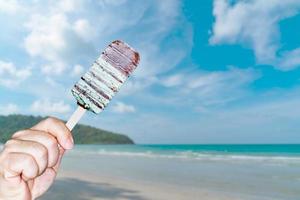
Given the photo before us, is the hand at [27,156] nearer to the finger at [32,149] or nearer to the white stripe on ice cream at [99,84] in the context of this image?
the finger at [32,149]

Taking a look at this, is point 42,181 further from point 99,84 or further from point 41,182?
point 99,84

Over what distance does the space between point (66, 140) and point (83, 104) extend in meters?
0.23

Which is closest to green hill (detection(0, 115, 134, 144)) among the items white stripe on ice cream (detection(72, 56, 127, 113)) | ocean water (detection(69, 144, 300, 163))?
ocean water (detection(69, 144, 300, 163))

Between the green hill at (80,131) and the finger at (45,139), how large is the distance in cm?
10949

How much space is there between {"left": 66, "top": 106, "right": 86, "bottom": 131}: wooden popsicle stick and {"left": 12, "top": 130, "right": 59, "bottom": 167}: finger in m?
0.10

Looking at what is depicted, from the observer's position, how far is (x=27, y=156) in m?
1.36

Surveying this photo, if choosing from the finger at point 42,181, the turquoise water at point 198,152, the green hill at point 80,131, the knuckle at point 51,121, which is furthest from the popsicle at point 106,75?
the green hill at point 80,131

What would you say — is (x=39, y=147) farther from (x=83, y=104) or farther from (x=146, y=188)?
(x=146, y=188)

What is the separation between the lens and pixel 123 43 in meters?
1.72

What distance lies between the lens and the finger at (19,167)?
1.34 m

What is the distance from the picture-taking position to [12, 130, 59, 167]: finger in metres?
1.42

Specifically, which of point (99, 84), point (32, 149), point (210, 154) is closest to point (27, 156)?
point (32, 149)

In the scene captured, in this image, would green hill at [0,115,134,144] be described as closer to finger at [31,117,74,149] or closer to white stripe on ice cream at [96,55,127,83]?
white stripe on ice cream at [96,55,127,83]

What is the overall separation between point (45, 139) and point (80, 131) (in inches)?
5717
